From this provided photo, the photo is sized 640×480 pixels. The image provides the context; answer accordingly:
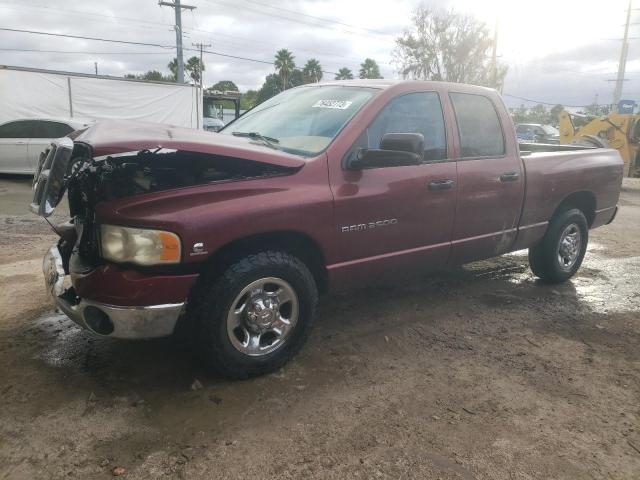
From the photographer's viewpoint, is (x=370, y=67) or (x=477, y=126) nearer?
(x=477, y=126)

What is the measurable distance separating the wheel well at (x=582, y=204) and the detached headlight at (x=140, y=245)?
3.83m

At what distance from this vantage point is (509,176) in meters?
4.30

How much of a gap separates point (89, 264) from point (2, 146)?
1059 cm

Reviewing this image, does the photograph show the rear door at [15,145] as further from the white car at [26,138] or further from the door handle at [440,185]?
the door handle at [440,185]

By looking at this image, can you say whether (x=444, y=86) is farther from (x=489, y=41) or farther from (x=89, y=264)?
(x=489, y=41)

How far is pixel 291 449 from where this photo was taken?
252cm

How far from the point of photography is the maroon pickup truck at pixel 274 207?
2688mm

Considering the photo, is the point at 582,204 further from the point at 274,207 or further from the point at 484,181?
the point at 274,207

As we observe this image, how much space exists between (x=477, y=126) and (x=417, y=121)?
71 centimetres

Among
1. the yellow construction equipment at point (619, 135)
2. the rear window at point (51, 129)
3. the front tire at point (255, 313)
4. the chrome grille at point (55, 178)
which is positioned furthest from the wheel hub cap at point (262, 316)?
the yellow construction equipment at point (619, 135)

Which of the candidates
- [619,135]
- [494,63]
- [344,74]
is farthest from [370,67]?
[619,135]

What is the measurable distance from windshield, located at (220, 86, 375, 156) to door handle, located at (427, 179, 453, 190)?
2.49ft

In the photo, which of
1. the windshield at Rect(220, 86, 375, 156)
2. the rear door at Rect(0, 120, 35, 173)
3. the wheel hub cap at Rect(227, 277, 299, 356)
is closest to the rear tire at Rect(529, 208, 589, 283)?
the windshield at Rect(220, 86, 375, 156)

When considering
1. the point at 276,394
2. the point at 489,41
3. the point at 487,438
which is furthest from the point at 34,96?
the point at 489,41
